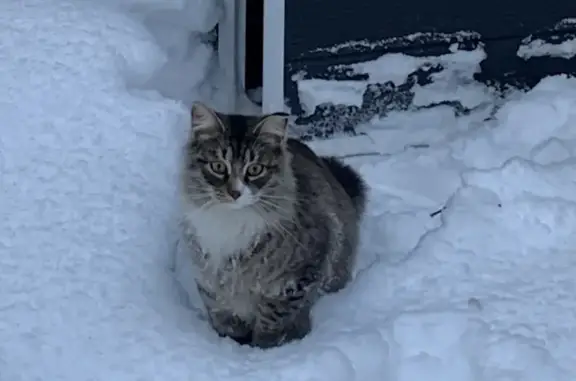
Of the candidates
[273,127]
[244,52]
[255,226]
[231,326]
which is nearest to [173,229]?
[231,326]

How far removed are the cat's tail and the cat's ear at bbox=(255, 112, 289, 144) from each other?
54 centimetres

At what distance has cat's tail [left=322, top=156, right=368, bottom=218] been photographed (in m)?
3.27

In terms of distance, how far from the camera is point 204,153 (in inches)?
108

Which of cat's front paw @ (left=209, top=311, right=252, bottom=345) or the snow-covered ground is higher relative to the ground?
the snow-covered ground

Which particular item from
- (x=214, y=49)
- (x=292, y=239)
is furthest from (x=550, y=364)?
(x=214, y=49)

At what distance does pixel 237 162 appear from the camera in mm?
2697

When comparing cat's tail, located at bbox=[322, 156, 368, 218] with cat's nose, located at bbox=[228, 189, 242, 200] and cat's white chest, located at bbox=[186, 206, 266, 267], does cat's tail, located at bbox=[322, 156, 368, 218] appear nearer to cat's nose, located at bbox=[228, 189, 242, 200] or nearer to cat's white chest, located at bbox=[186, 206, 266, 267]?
cat's white chest, located at bbox=[186, 206, 266, 267]

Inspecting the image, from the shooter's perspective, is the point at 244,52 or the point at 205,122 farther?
the point at 244,52

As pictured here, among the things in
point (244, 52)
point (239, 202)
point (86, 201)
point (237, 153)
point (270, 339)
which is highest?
point (244, 52)

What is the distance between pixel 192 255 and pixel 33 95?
3.42 ft

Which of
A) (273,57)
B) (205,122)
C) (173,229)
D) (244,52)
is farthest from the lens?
(244,52)

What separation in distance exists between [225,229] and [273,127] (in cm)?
30

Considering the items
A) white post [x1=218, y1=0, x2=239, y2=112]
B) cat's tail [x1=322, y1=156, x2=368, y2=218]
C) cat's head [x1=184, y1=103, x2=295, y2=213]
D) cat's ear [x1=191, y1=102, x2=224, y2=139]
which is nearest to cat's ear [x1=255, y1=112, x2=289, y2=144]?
cat's head [x1=184, y1=103, x2=295, y2=213]

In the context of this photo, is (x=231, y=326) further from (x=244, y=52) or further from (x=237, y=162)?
(x=244, y=52)
